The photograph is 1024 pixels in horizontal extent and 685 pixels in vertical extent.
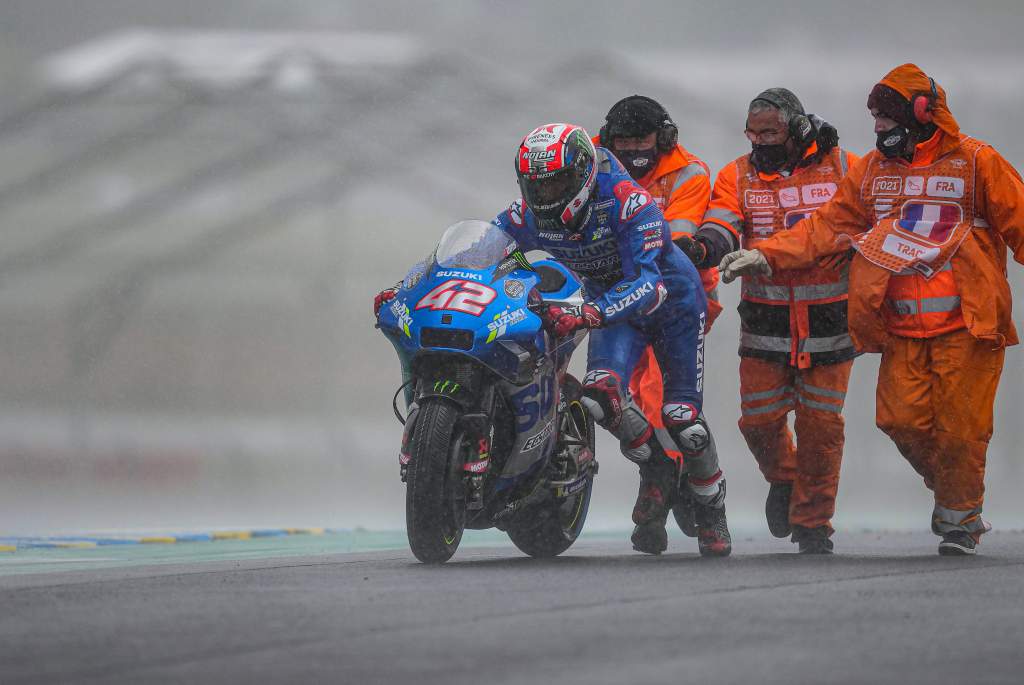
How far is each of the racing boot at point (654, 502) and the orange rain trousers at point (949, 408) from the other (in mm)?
861

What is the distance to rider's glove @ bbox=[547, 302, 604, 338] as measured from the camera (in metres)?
5.61

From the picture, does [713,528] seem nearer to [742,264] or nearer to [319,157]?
[742,264]

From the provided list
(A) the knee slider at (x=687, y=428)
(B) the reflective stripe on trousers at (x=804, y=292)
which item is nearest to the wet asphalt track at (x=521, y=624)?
(A) the knee slider at (x=687, y=428)

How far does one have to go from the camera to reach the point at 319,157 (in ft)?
37.8

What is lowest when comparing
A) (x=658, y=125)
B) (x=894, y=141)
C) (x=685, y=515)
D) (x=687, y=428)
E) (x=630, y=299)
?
(x=685, y=515)

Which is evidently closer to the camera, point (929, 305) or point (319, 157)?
point (929, 305)

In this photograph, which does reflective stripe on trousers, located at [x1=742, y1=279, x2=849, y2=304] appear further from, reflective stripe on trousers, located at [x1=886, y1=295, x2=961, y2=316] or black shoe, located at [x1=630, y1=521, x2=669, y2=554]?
black shoe, located at [x1=630, y1=521, x2=669, y2=554]

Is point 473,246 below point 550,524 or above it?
above

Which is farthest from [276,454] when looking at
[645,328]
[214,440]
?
[645,328]

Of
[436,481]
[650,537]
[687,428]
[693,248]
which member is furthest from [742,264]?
[436,481]

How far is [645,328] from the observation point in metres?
6.59

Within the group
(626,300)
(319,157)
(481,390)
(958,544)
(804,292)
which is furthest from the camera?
(319,157)

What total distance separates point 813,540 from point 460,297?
234 cm

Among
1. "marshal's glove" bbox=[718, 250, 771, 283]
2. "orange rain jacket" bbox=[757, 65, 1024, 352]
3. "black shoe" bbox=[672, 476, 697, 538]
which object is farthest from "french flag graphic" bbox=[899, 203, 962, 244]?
"black shoe" bbox=[672, 476, 697, 538]
